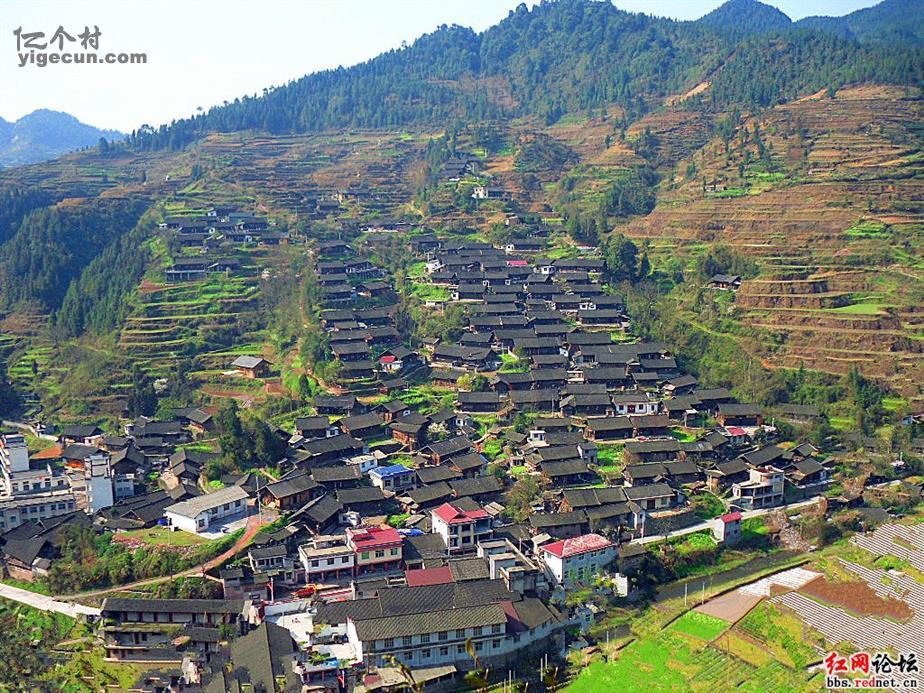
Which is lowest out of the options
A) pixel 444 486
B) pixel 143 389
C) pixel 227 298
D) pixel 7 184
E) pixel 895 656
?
pixel 895 656

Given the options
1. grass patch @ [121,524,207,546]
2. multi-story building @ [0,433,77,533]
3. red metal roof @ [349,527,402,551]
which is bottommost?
red metal roof @ [349,527,402,551]

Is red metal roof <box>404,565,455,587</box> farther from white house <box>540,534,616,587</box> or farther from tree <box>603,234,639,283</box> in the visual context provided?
tree <box>603,234,639,283</box>

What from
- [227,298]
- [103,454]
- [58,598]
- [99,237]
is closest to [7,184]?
[99,237]

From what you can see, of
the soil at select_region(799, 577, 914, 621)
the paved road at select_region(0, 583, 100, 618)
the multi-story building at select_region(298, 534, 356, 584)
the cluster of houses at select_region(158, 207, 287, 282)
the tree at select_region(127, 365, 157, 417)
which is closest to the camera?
the soil at select_region(799, 577, 914, 621)

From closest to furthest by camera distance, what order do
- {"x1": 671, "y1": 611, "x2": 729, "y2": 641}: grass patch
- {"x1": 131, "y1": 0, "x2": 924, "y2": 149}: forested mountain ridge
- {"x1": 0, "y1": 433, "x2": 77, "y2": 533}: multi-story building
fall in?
{"x1": 671, "y1": 611, "x2": 729, "y2": 641}: grass patch
{"x1": 0, "y1": 433, "x2": 77, "y2": 533}: multi-story building
{"x1": 131, "y1": 0, "x2": 924, "y2": 149}: forested mountain ridge

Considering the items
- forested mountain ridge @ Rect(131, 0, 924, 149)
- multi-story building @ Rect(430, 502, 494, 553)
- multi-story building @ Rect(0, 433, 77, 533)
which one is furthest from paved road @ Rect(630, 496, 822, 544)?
forested mountain ridge @ Rect(131, 0, 924, 149)

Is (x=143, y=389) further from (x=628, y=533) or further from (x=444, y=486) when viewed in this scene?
(x=628, y=533)
